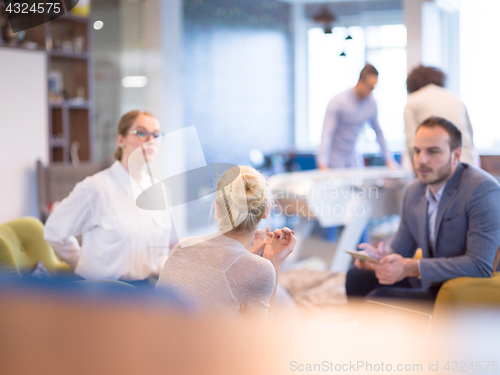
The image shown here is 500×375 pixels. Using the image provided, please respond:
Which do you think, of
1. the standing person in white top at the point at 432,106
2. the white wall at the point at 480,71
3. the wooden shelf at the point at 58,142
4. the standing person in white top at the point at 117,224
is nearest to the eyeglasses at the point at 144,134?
the standing person in white top at the point at 117,224

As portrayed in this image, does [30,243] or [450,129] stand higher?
[450,129]

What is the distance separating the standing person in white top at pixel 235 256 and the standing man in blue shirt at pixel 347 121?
262 cm

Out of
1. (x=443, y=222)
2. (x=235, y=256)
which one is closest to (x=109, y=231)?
(x=235, y=256)

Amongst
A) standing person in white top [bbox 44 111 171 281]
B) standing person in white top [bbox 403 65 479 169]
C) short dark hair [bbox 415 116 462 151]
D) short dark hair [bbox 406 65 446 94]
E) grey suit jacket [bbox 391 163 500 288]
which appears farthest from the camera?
short dark hair [bbox 406 65 446 94]

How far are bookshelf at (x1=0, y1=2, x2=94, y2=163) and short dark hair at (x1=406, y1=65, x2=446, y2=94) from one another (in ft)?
Answer: 8.64

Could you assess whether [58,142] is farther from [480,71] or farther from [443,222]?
[480,71]

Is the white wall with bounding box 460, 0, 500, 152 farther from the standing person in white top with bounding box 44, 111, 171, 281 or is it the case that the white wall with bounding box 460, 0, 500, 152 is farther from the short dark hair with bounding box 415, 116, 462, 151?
the standing person in white top with bounding box 44, 111, 171, 281

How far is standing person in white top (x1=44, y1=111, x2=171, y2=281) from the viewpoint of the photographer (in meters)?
1.53

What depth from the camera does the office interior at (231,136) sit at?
3.32ft

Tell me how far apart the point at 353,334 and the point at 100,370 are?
512mm

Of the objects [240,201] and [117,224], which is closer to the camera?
[240,201]

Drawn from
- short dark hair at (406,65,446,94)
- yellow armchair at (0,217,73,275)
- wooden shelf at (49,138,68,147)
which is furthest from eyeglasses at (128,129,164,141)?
wooden shelf at (49,138,68,147)

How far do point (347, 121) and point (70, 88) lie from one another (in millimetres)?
→ 2365

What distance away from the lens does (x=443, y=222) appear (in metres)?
1.78
